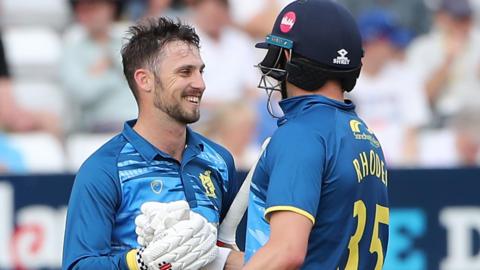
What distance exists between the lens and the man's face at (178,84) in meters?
4.06

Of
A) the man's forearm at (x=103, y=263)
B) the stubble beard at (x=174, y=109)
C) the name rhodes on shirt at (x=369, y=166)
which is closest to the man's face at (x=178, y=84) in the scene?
the stubble beard at (x=174, y=109)

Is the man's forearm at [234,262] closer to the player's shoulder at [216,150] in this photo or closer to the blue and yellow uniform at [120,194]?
the blue and yellow uniform at [120,194]

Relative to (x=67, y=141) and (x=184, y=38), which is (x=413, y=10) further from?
(x=184, y=38)

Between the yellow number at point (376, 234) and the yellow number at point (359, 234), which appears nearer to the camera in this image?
the yellow number at point (359, 234)

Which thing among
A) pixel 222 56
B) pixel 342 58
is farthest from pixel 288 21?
pixel 222 56

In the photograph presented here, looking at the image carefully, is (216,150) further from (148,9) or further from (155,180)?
(148,9)

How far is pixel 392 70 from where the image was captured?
30.3ft

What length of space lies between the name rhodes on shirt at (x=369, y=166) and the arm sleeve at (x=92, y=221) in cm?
90

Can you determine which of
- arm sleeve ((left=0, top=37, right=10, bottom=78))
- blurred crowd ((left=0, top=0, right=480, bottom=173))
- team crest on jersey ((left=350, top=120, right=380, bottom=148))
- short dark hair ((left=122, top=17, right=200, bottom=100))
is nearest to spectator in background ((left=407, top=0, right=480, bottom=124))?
blurred crowd ((left=0, top=0, right=480, bottom=173))

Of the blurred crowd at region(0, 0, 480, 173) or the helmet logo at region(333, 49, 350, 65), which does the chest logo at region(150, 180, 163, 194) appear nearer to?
the helmet logo at region(333, 49, 350, 65)

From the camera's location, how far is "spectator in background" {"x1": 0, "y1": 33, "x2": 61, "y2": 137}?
28.1 ft

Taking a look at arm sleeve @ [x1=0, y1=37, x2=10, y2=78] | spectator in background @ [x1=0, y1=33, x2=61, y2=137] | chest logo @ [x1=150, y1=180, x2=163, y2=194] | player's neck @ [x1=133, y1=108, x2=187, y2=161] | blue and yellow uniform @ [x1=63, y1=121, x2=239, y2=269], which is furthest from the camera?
arm sleeve @ [x1=0, y1=37, x2=10, y2=78]

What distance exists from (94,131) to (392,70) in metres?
2.64

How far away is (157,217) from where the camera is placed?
12.2ft
